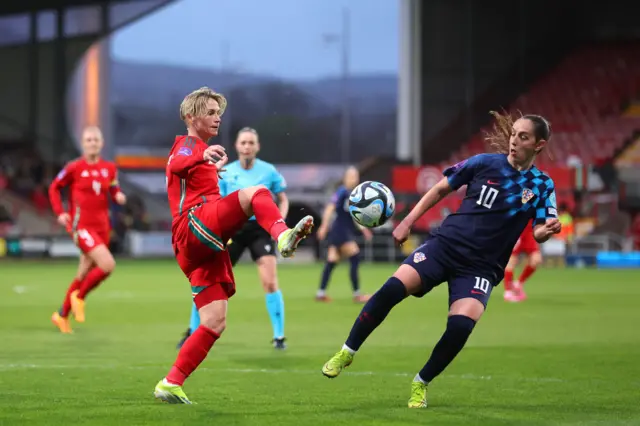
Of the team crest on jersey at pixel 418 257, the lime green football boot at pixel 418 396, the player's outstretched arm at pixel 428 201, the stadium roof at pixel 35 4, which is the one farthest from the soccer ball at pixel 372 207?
the stadium roof at pixel 35 4

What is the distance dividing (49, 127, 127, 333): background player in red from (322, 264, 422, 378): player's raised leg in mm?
6527

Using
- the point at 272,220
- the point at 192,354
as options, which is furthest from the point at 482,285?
the point at 192,354

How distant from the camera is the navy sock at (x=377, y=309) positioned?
7.03 metres

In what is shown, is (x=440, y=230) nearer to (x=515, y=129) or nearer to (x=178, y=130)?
(x=515, y=129)

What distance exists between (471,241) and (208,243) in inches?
67.7

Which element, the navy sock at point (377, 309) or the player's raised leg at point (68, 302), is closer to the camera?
the navy sock at point (377, 309)

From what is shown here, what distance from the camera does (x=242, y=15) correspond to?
55.1 meters

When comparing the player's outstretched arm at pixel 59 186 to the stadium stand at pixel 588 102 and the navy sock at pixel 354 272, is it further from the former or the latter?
the stadium stand at pixel 588 102

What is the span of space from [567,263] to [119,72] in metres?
37.4

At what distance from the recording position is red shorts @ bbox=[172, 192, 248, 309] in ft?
22.3

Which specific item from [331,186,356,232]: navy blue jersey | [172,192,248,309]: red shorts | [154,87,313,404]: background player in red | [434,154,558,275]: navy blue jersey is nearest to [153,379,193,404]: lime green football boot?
[154,87,313,404]: background player in red

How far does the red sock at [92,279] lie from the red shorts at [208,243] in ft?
20.1

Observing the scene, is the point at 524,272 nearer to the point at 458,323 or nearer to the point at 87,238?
the point at 87,238

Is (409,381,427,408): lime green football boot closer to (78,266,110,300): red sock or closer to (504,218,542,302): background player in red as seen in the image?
(78,266,110,300): red sock
